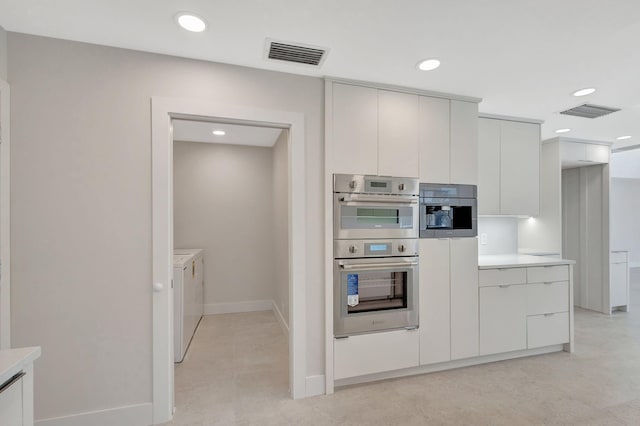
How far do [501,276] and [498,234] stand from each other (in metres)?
0.99

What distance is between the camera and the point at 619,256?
4.36 metres

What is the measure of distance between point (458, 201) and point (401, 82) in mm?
1196

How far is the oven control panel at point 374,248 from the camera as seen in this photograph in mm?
2332

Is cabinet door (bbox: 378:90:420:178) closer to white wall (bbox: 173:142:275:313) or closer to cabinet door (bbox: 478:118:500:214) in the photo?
cabinet door (bbox: 478:118:500:214)

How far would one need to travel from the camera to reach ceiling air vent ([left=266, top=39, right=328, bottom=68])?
191 centimetres

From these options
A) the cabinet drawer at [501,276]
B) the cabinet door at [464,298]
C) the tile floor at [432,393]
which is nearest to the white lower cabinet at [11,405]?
the tile floor at [432,393]

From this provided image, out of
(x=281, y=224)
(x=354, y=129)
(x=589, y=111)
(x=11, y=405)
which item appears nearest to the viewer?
(x=11, y=405)

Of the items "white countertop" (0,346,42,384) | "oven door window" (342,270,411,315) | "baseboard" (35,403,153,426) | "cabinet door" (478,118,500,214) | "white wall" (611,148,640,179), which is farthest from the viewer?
"white wall" (611,148,640,179)

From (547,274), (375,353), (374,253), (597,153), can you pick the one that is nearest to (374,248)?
(374,253)

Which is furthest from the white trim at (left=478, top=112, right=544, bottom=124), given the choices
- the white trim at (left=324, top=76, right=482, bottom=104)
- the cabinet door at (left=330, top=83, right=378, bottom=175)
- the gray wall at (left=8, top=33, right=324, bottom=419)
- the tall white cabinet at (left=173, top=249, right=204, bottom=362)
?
the tall white cabinet at (left=173, top=249, right=204, bottom=362)

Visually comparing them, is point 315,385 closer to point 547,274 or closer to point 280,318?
point 280,318

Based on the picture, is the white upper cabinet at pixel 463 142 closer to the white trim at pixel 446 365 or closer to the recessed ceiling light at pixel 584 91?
the recessed ceiling light at pixel 584 91

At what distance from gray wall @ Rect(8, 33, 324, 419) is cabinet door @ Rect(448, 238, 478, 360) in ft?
8.15

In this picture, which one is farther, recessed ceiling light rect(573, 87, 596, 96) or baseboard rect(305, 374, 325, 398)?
recessed ceiling light rect(573, 87, 596, 96)
